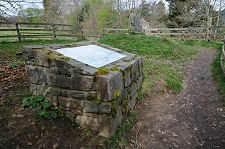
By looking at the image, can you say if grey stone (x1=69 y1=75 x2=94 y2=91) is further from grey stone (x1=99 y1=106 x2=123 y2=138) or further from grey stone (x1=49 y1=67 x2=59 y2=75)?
grey stone (x1=99 y1=106 x2=123 y2=138)

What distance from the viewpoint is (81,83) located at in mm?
2834

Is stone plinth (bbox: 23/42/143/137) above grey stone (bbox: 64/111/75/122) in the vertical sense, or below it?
above

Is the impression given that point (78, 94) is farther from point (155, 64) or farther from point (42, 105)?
point (155, 64)

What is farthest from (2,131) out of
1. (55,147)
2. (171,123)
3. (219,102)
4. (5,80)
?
(219,102)

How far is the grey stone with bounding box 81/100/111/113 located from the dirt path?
0.99 m

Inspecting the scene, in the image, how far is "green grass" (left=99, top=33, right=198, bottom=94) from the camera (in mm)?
5531

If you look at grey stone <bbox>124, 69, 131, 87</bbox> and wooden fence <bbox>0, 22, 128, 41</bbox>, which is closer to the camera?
grey stone <bbox>124, 69, 131, 87</bbox>

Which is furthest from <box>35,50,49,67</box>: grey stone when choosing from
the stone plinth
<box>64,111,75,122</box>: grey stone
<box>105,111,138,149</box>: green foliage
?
<box>105,111,138,149</box>: green foliage

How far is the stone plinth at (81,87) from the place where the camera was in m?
2.77

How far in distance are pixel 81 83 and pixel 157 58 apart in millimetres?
6709

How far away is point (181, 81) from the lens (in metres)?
6.07

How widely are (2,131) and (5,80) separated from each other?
2325mm

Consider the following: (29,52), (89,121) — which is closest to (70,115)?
(89,121)

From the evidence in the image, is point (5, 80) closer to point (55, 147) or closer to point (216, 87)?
point (55, 147)
